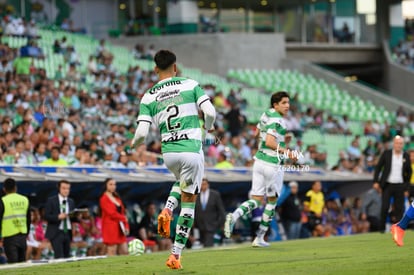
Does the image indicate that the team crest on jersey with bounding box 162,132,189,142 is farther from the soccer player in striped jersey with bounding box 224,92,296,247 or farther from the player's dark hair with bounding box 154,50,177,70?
the soccer player in striped jersey with bounding box 224,92,296,247

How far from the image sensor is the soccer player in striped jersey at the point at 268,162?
57.2ft

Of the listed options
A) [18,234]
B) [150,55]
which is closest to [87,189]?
[18,234]

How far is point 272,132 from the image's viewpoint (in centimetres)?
1741

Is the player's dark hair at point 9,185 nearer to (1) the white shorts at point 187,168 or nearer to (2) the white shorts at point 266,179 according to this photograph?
(2) the white shorts at point 266,179

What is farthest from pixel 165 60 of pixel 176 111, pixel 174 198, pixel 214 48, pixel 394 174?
pixel 214 48

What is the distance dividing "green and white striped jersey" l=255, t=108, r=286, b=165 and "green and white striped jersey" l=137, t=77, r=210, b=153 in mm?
4405

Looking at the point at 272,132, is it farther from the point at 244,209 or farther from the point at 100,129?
the point at 100,129

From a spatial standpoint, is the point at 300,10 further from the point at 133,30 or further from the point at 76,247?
the point at 76,247

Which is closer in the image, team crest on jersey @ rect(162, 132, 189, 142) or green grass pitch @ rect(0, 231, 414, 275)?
green grass pitch @ rect(0, 231, 414, 275)

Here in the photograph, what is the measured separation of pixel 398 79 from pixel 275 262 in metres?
41.1

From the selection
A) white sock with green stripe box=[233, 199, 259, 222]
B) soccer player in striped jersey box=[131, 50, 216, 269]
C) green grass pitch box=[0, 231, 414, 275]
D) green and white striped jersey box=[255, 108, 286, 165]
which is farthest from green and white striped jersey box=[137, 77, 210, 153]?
white sock with green stripe box=[233, 199, 259, 222]

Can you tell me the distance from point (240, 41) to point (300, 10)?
17.6 feet

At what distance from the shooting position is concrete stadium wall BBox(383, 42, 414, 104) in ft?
175

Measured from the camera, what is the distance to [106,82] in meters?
36.3
